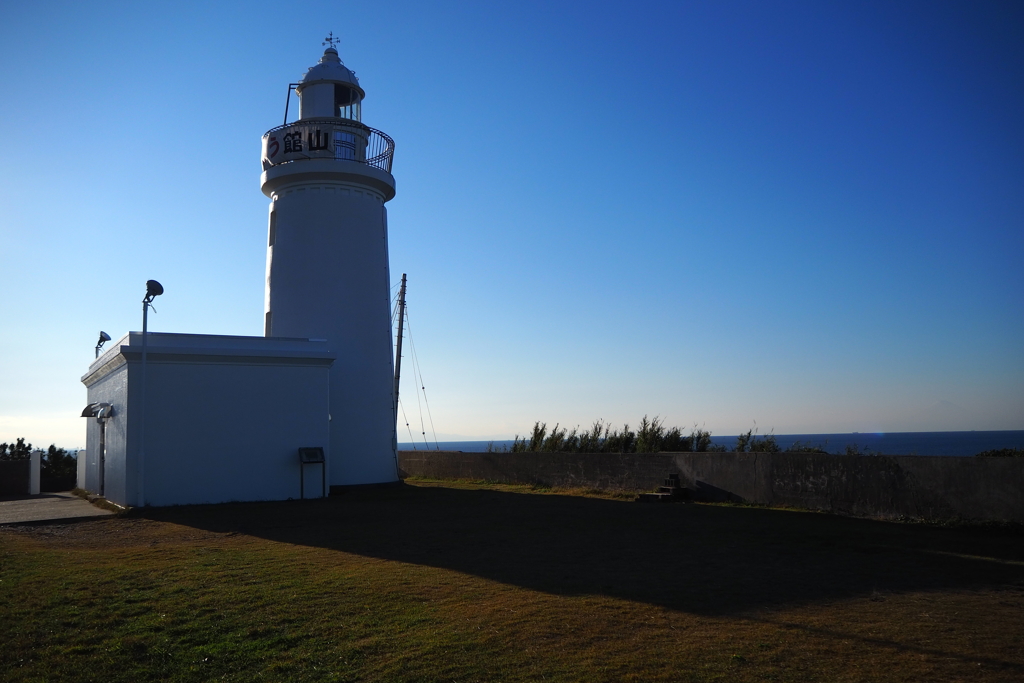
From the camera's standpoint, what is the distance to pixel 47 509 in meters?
15.3

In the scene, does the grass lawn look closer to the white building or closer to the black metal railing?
the white building

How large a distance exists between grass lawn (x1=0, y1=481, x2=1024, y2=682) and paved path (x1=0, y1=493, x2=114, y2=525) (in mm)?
2256

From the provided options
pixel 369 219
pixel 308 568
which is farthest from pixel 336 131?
pixel 308 568

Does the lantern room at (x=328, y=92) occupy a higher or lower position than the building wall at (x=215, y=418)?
higher

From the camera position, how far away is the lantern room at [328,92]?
66.6ft

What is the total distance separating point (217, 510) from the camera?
14.5 m

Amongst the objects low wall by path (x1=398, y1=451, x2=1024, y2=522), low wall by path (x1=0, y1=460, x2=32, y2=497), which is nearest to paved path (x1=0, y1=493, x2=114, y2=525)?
low wall by path (x1=0, y1=460, x2=32, y2=497)

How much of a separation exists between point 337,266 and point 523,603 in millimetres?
14598

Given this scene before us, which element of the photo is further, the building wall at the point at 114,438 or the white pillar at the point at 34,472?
the white pillar at the point at 34,472

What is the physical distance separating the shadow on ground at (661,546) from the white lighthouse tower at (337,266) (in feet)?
16.5

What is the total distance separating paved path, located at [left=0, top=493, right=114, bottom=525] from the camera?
13538 millimetres

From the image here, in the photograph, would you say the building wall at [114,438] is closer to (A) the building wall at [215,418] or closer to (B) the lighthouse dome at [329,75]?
(A) the building wall at [215,418]

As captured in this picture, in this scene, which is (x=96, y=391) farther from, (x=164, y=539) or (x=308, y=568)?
(x=308, y=568)

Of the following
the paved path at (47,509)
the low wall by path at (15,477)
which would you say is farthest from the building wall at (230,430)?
the low wall by path at (15,477)
